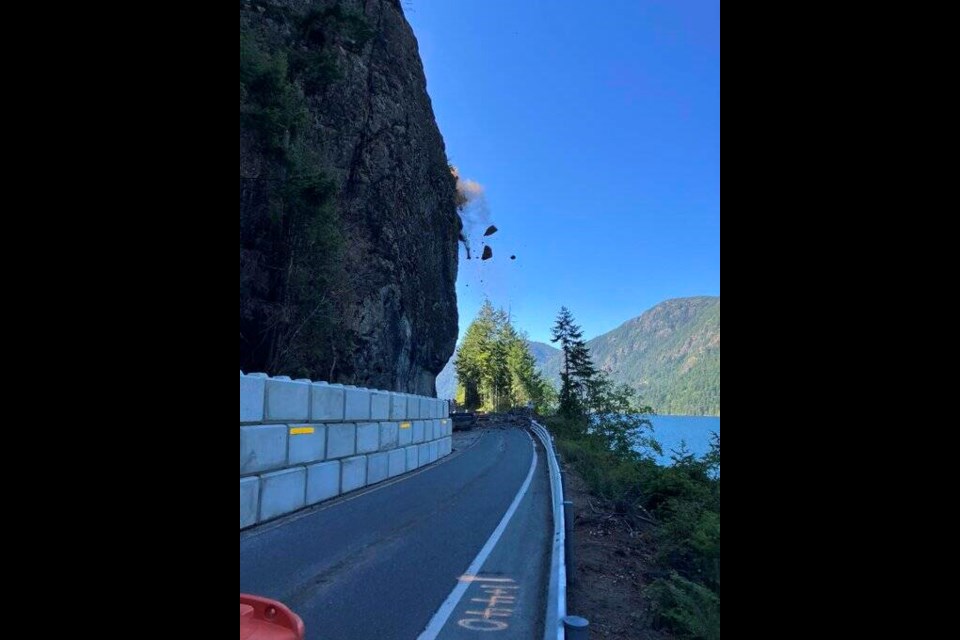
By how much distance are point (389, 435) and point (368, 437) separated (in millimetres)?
1675

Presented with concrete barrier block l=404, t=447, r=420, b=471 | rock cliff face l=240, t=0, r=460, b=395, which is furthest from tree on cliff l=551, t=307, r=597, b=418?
concrete barrier block l=404, t=447, r=420, b=471

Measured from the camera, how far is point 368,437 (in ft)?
46.1

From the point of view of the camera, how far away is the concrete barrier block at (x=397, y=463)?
1585 centimetres

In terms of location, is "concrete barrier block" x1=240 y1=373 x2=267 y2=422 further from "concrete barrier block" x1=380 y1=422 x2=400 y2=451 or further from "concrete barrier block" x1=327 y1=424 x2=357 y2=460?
"concrete barrier block" x1=380 y1=422 x2=400 y2=451

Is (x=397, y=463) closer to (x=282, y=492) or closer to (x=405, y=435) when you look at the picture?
(x=405, y=435)

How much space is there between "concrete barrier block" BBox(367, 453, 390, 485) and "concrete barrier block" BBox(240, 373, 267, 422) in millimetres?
5355

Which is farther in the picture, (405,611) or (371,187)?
(371,187)

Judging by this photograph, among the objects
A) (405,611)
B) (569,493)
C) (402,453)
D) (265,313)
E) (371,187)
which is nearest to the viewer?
(405,611)

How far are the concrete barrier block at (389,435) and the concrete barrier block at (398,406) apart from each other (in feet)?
0.87

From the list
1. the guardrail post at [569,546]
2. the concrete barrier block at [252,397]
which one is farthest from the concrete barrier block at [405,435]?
the guardrail post at [569,546]

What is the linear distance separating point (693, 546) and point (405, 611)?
4438 millimetres
